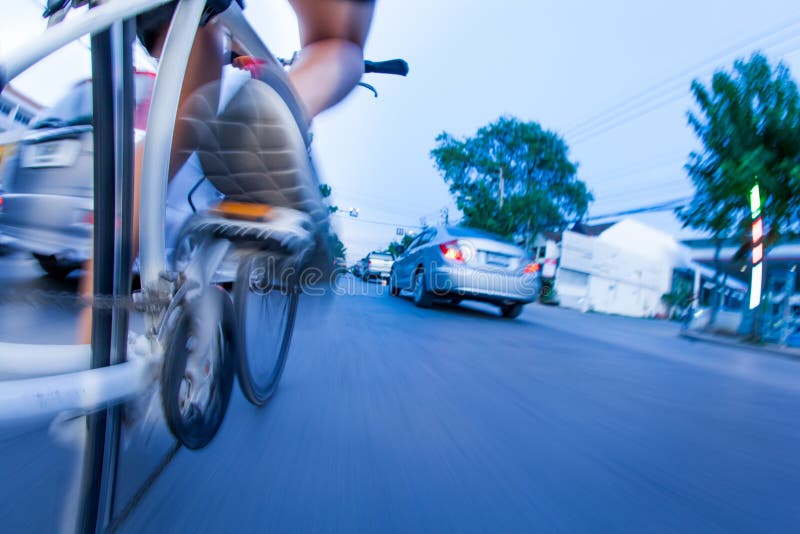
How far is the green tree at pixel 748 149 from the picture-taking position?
1004 cm

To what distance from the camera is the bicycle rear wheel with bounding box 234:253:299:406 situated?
158 centimetres

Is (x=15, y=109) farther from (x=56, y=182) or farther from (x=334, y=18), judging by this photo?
(x=334, y=18)

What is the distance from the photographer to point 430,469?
158 cm

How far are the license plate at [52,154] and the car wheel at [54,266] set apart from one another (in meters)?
0.21

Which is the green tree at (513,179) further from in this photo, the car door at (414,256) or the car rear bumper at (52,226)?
the car rear bumper at (52,226)

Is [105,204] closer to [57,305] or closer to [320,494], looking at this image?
[57,305]

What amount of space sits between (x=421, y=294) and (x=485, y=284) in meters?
1.25

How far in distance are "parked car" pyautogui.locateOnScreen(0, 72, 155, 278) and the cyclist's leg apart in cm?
55

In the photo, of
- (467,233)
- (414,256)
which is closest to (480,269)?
(467,233)

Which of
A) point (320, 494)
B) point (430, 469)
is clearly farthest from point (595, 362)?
point (320, 494)

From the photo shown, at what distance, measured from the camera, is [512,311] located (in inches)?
293

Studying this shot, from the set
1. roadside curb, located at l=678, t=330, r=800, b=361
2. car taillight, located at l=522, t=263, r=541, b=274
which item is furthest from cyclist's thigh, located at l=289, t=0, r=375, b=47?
roadside curb, located at l=678, t=330, r=800, b=361

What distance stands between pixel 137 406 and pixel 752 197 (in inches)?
490

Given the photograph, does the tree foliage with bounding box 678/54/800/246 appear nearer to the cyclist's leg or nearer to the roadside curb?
the roadside curb
